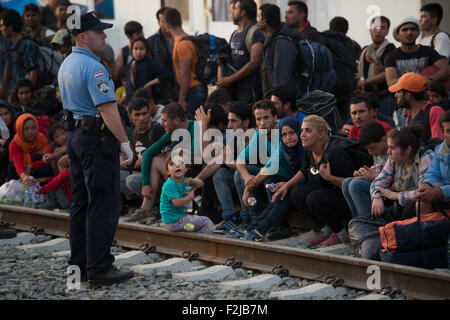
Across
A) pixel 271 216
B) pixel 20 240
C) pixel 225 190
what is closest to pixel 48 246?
pixel 20 240

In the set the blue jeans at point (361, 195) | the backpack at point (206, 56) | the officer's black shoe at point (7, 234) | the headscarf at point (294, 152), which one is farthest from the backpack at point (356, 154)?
the officer's black shoe at point (7, 234)

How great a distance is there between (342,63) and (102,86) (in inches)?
176

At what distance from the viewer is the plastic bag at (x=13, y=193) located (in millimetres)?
10430

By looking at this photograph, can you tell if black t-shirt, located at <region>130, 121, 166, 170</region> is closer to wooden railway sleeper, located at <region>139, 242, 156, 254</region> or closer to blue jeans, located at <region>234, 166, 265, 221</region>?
blue jeans, located at <region>234, 166, 265, 221</region>

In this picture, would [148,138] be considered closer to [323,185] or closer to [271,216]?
[271,216]

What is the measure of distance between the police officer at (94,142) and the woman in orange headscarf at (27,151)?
14.4 ft

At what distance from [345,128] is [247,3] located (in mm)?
2201

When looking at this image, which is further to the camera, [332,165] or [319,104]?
[319,104]

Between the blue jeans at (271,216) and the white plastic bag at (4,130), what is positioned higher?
the white plastic bag at (4,130)

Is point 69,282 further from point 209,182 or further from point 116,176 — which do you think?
point 209,182

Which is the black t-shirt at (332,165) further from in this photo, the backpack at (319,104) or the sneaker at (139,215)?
the sneaker at (139,215)

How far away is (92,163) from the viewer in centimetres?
621

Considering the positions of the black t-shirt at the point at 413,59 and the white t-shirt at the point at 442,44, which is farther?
the white t-shirt at the point at 442,44

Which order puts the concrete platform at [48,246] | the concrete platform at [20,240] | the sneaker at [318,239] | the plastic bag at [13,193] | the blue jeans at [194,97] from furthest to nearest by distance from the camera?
the blue jeans at [194,97]
the plastic bag at [13,193]
the concrete platform at [20,240]
the concrete platform at [48,246]
the sneaker at [318,239]
